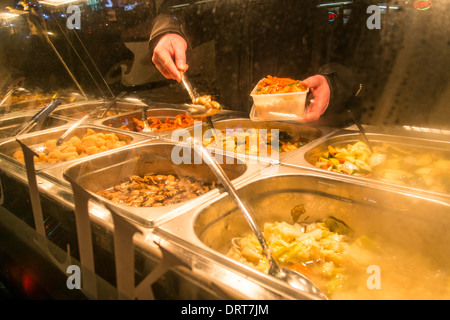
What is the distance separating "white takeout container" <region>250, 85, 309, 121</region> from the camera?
1716 mm

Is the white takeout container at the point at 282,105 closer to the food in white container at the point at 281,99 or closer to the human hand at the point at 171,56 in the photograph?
the food in white container at the point at 281,99

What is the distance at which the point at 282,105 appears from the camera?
5.74ft

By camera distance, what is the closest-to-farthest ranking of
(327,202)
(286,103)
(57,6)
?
1. (327,202)
2. (286,103)
3. (57,6)

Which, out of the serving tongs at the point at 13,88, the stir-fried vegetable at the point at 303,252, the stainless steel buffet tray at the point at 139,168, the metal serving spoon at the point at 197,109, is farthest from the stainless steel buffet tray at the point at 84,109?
the stir-fried vegetable at the point at 303,252

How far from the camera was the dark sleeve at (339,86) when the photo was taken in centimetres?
201

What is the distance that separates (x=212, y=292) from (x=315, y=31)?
8.26 ft

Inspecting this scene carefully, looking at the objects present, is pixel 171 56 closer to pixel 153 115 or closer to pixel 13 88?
pixel 153 115

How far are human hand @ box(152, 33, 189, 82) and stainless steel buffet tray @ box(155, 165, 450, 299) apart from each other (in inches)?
49.0

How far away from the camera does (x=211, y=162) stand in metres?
1.26

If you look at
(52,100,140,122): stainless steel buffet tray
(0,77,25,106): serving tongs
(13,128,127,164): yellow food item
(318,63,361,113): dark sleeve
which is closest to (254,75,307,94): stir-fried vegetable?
(318,63,361,113): dark sleeve

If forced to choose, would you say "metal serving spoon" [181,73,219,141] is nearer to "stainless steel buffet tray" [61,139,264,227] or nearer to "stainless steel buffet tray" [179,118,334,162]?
"stainless steel buffet tray" [179,118,334,162]
